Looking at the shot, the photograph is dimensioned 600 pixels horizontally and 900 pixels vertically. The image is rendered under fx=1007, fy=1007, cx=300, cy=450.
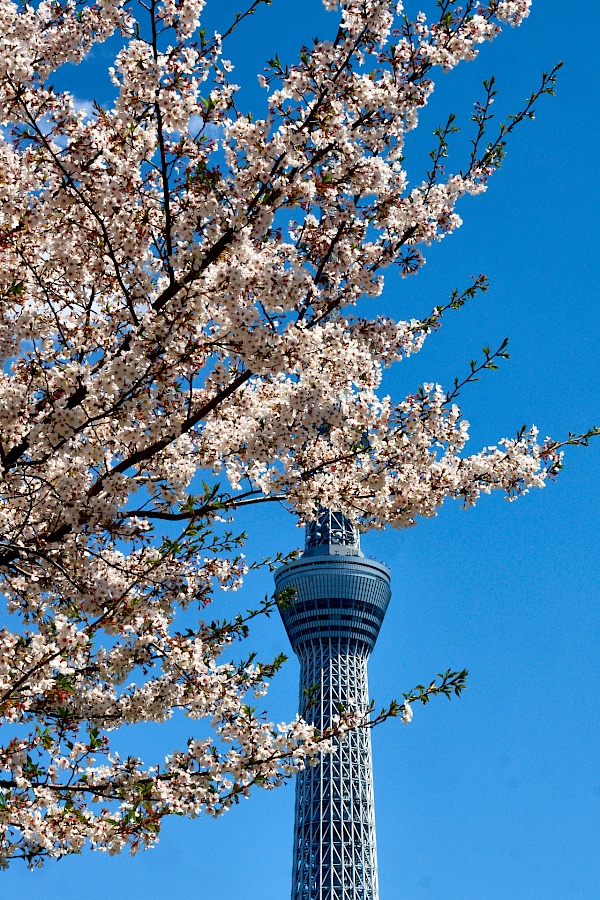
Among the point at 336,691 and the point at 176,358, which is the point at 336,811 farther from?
the point at 176,358

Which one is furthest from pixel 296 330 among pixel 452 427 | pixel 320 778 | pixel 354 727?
pixel 320 778

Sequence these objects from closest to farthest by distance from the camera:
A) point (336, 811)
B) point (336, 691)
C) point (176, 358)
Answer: point (176, 358)
point (336, 811)
point (336, 691)

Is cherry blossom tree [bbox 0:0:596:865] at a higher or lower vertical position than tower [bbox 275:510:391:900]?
lower

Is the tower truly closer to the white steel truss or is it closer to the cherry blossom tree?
the white steel truss

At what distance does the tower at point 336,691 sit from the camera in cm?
8231

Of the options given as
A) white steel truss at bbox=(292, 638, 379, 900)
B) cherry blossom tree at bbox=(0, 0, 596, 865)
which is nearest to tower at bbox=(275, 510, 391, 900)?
white steel truss at bbox=(292, 638, 379, 900)

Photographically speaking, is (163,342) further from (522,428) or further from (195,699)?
(522,428)

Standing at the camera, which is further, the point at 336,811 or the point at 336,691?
the point at 336,691

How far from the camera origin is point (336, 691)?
291 feet

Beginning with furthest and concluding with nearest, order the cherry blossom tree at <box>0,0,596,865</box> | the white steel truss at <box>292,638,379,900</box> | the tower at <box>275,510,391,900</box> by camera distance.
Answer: the tower at <box>275,510,391,900</box>, the white steel truss at <box>292,638,379,900</box>, the cherry blossom tree at <box>0,0,596,865</box>

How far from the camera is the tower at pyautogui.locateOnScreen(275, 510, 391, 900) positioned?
8231cm

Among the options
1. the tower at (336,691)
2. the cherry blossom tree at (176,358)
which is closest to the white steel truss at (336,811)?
the tower at (336,691)

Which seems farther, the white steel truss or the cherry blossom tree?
the white steel truss

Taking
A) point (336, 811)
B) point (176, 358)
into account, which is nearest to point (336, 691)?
point (336, 811)
